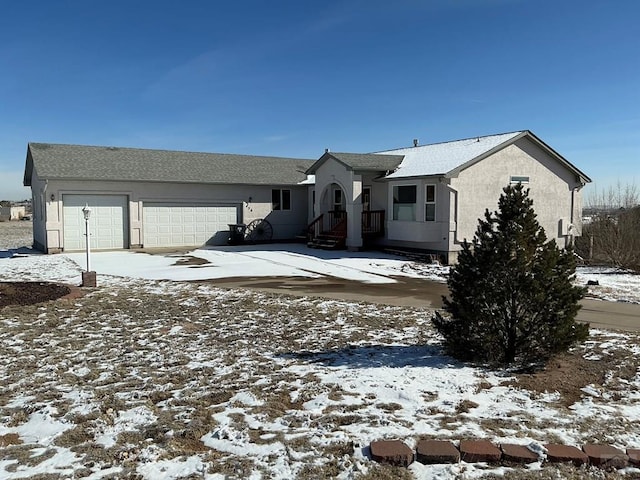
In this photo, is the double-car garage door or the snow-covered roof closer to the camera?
the snow-covered roof

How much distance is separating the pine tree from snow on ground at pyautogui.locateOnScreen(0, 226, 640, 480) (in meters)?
0.45

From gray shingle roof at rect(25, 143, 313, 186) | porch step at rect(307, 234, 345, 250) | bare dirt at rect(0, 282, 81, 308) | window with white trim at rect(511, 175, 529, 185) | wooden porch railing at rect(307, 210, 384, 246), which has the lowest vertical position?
bare dirt at rect(0, 282, 81, 308)

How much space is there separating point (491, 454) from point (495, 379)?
67.7 inches

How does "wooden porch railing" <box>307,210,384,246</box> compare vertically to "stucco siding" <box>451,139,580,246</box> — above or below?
below

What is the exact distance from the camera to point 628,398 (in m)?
4.55

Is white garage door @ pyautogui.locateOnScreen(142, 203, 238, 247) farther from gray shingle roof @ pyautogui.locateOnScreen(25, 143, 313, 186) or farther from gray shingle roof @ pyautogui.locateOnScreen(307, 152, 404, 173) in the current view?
gray shingle roof @ pyautogui.locateOnScreen(307, 152, 404, 173)

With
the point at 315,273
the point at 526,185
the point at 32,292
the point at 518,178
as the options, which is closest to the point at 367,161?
the point at 518,178

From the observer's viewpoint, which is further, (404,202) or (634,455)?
(404,202)

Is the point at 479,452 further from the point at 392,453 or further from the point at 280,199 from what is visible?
the point at 280,199

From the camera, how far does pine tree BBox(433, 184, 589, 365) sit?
5359 millimetres

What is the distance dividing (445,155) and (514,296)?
14.2 m

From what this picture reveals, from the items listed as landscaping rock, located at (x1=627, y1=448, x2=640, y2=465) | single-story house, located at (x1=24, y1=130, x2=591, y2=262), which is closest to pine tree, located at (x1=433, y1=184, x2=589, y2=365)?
landscaping rock, located at (x1=627, y1=448, x2=640, y2=465)

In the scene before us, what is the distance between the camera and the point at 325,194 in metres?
21.7

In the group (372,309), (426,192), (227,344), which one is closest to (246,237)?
(426,192)
